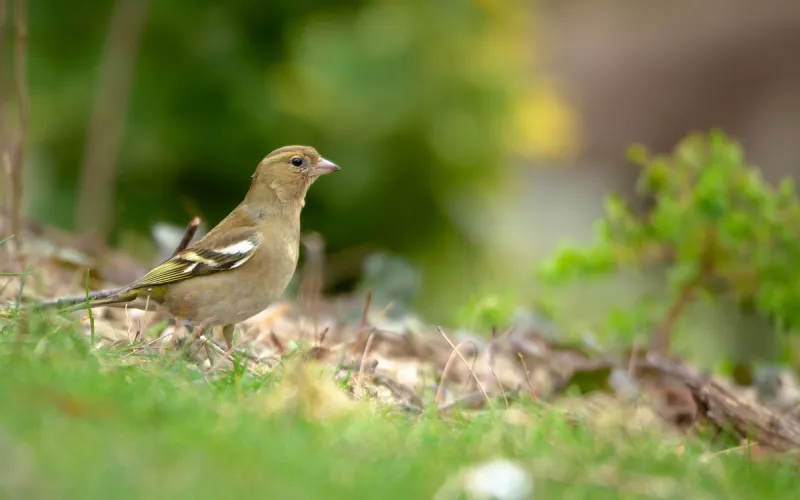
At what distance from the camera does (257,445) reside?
288cm

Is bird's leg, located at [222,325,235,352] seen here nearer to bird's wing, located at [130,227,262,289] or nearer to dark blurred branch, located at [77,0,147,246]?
bird's wing, located at [130,227,262,289]

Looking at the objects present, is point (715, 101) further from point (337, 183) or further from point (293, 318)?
point (293, 318)

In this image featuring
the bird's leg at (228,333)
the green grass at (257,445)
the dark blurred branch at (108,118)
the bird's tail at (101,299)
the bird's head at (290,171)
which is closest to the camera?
the green grass at (257,445)

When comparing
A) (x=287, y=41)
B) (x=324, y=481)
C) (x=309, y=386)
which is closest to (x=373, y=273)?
(x=309, y=386)

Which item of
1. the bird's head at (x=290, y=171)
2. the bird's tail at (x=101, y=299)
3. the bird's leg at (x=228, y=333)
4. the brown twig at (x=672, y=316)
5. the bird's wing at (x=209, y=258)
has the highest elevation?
the bird's head at (x=290, y=171)

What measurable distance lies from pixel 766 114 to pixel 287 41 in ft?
49.6

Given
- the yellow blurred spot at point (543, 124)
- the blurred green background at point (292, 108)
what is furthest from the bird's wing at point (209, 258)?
the yellow blurred spot at point (543, 124)

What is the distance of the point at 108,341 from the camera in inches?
177

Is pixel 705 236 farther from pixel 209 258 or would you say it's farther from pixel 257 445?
pixel 257 445

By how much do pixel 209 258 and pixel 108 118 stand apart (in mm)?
4807

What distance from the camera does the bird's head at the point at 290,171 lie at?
5406mm

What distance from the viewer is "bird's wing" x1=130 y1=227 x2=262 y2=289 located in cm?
495

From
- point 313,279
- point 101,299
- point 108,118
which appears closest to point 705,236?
point 313,279

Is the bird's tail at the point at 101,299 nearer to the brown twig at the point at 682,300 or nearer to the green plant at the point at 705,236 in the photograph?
the green plant at the point at 705,236
